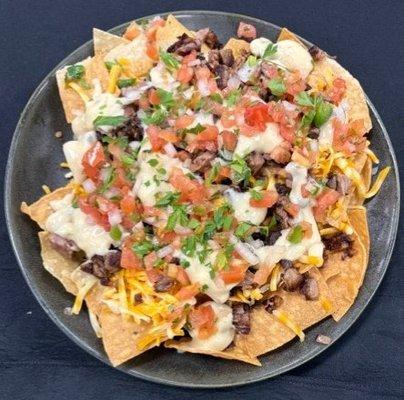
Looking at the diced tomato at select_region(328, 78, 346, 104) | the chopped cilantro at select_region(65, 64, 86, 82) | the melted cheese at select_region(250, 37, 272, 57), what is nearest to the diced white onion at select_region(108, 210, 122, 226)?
the chopped cilantro at select_region(65, 64, 86, 82)

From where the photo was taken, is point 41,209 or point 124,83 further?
point 124,83

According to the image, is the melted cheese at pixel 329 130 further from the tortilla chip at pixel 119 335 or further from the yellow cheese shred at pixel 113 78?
the tortilla chip at pixel 119 335

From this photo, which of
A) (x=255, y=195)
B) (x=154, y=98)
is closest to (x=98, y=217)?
(x=154, y=98)

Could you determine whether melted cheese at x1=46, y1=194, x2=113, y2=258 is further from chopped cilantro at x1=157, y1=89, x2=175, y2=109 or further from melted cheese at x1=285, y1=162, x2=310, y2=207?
melted cheese at x1=285, y1=162, x2=310, y2=207

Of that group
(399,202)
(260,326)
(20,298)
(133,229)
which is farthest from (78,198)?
(399,202)

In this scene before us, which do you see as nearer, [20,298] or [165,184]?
[165,184]

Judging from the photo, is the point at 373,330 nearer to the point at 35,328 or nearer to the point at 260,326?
the point at 260,326

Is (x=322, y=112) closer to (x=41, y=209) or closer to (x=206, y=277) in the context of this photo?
(x=206, y=277)
